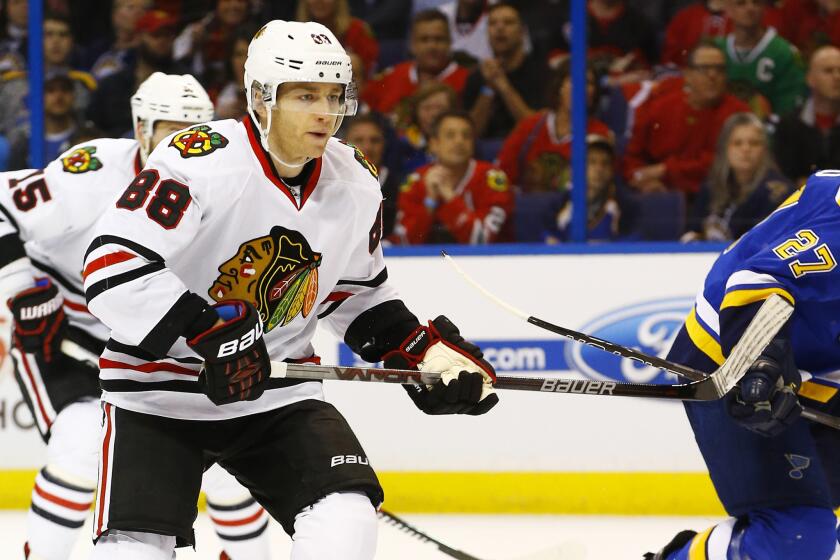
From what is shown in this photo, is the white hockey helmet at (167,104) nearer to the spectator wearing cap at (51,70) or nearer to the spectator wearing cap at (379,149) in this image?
the spectator wearing cap at (379,149)

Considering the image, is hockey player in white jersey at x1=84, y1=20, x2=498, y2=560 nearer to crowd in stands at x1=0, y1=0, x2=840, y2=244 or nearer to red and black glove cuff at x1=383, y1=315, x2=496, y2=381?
red and black glove cuff at x1=383, y1=315, x2=496, y2=381

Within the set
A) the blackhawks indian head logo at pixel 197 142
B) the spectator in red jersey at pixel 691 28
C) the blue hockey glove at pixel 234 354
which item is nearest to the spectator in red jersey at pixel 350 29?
the spectator in red jersey at pixel 691 28

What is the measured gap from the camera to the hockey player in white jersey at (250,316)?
6.96 feet

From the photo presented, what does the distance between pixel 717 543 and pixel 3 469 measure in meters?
2.87

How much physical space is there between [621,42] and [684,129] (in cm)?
41

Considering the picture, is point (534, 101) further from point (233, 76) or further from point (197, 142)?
point (197, 142)

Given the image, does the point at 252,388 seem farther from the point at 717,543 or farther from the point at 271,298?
the point at 717,543

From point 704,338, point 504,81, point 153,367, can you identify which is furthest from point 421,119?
point 153,367

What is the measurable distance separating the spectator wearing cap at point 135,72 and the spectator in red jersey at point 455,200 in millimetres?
1133

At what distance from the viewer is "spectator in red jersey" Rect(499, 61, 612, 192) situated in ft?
14.9

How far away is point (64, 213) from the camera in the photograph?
10.8ft

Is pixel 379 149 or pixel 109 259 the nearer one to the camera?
pixel 109 259

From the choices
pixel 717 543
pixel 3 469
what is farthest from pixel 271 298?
pixel 3 469

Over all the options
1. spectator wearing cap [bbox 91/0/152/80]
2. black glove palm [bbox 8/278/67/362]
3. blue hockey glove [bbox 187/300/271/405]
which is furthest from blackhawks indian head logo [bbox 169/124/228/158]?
spectator wearing cap [bbox 91/0/152/80]
